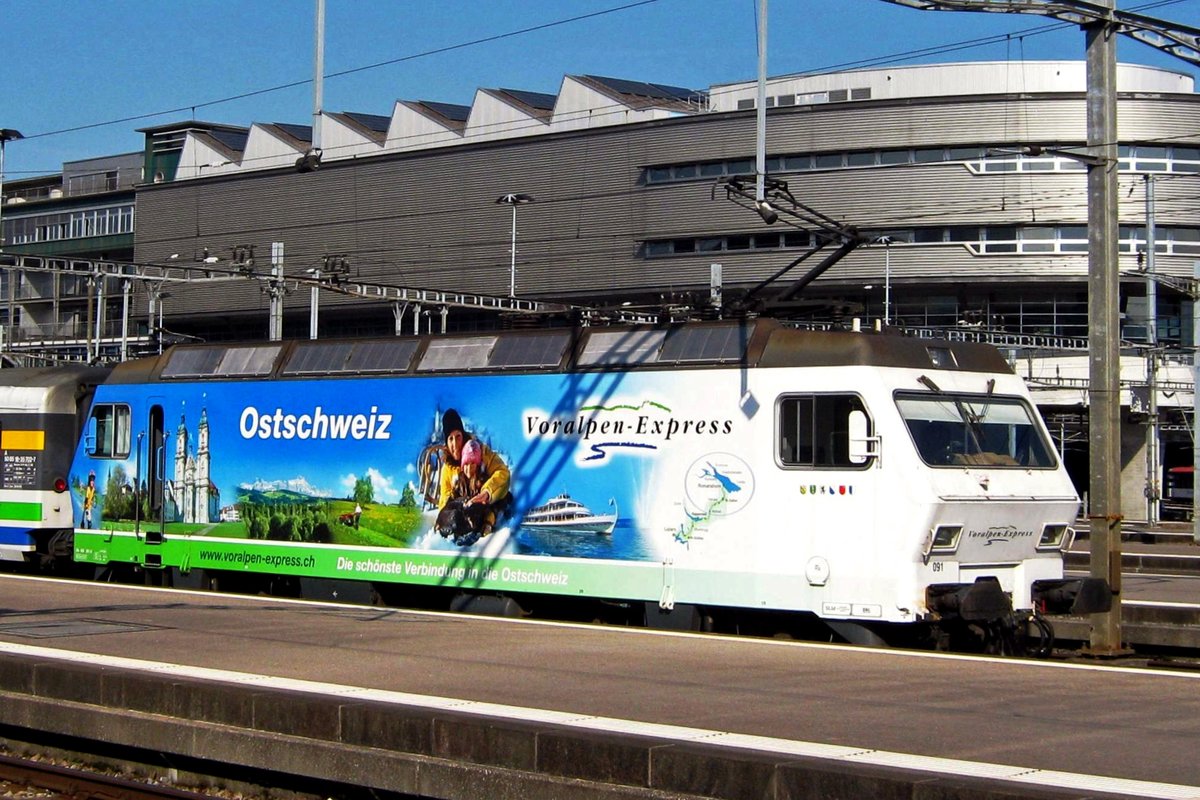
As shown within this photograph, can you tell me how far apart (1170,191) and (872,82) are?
13643mm

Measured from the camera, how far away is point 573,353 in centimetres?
1759

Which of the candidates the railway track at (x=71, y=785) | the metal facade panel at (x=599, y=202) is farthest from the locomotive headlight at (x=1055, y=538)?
the metal facade panel at (x=599, y=202)

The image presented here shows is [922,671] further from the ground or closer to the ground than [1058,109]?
closer to the ground

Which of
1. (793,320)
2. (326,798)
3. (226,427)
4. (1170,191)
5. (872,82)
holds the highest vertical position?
(872,82)

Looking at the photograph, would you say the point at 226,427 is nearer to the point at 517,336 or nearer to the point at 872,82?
the point at 517,336

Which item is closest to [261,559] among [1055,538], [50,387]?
[50,387]

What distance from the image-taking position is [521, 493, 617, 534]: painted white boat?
17.0m

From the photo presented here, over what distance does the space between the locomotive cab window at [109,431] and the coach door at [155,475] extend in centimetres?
49

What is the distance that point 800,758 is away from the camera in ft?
26.9

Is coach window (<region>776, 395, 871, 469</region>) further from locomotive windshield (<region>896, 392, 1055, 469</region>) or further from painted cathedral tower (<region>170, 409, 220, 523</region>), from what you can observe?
painted cathedral tower (<region>170, 409, 220, 523</region>)

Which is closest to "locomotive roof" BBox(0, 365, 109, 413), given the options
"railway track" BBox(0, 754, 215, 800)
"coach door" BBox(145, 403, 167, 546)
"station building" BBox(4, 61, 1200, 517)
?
"coach door" BBox(145, 403, 167, 546)

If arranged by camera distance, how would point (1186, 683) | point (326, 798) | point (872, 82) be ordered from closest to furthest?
point (326, 798)
point (1186, 683)
point (872, 82)

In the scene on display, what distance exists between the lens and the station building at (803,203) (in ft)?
200

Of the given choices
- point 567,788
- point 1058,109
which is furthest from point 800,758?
point 1058,109
